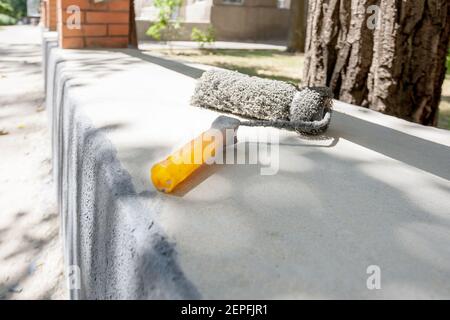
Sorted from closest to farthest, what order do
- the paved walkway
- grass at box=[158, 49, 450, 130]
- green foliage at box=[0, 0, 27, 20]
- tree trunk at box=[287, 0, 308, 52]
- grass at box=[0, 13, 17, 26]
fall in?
the paved walkway
grass at box=[158, 49, 450, 130]
tree trunk at box=[287, 0, 308, 52]
grass at box=[0, 13, 17, 26]
green foliage at box=[0, 0, 27, 20]

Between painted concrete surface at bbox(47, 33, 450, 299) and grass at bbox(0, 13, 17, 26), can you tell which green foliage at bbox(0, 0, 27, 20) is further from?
painted concrete surface at bbox(47, 33, 450, 299)

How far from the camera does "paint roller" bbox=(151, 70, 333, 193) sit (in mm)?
1504

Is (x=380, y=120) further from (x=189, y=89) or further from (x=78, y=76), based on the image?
(x=78, y=76)

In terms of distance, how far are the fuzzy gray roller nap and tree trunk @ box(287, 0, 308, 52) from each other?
889 cm

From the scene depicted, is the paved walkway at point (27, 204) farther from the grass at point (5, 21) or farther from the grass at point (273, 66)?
the grass at point (5, 21)

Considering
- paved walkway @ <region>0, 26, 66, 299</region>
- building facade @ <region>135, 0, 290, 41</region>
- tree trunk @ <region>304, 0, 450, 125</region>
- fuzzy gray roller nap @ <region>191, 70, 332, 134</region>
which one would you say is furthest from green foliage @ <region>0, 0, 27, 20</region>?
fuzzy gray roller nap @ <region>191, 70, 332, 134</region>

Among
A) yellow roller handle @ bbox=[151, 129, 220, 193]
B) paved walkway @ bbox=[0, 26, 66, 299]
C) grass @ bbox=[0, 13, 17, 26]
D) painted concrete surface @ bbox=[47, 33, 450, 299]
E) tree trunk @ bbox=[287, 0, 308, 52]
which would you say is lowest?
paved walkway @ bbox=[0, 26, 66, 299]

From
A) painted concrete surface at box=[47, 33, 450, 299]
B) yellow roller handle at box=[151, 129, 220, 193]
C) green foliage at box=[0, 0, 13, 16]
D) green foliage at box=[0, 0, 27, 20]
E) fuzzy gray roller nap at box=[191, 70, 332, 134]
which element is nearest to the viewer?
painted concrete surface at box=[47, 33, 450, 299]

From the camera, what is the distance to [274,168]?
1.35 meters

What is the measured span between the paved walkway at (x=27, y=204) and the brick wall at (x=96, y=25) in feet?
2.95

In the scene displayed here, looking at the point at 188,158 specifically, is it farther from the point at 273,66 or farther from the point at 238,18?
the point at 238,18

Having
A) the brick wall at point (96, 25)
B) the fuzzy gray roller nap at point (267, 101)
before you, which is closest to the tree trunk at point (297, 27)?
the brick wall at point (96, 25)
